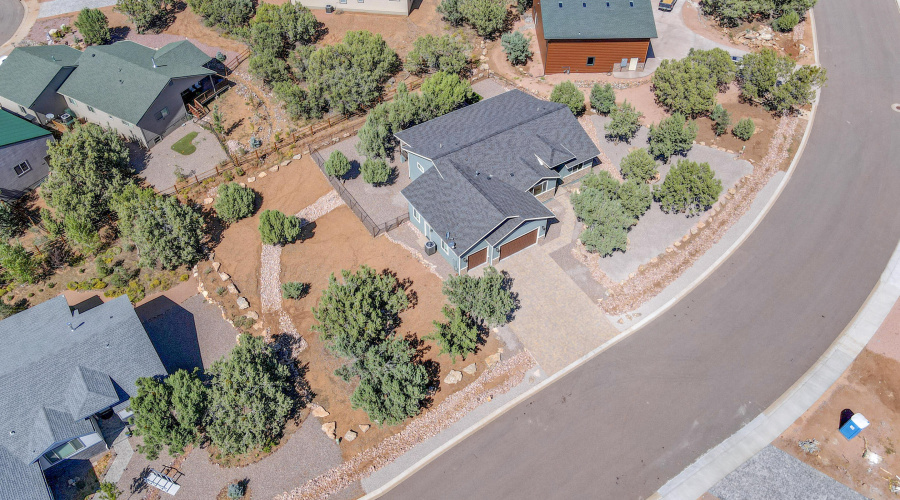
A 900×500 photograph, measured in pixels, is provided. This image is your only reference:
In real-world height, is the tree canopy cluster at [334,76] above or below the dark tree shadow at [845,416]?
above

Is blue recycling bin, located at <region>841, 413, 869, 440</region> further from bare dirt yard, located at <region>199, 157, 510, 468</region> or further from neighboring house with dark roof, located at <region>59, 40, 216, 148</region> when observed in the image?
neighboring house with dark roof, located at <region>59, 40, 216, 148</region>

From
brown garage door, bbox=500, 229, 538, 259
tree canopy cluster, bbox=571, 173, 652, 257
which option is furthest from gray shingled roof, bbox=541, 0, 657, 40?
brown garage door, bbox=500, 229, 538, 259

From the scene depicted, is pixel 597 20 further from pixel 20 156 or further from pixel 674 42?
pixel 20 156

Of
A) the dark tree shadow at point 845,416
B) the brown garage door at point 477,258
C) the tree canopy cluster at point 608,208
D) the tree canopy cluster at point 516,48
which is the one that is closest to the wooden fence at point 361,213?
the brown garage door at point 477,258

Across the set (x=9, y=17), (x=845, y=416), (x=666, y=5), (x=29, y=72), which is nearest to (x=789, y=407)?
(x=845, y=416)

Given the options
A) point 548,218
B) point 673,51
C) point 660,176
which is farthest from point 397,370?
point 673,51

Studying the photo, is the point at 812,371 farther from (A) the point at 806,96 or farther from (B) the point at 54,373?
(B) the point at 54,373

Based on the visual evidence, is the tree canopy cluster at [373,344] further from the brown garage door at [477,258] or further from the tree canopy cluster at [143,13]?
the tree canopy cluster at [143,13]
